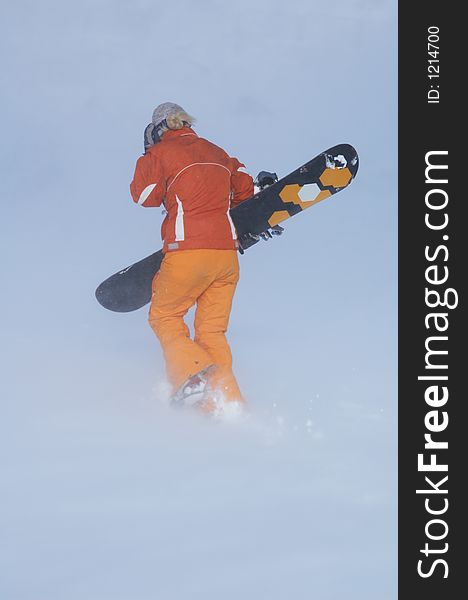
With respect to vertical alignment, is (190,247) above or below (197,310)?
above

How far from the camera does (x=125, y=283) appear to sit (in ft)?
14.7

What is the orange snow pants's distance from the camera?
13.1ft

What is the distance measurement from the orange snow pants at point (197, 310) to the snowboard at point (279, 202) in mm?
279

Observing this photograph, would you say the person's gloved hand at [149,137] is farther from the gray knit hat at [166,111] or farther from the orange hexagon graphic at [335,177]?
the orange hexagon graphic at [335,177]

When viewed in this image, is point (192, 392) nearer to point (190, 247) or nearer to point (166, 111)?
point (190, 247)

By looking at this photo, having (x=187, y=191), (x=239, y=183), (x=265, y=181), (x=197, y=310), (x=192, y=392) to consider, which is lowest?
(x=192, y=392)

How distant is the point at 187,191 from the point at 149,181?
17 cm

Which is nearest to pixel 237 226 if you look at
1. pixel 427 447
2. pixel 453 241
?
pixel 453 241

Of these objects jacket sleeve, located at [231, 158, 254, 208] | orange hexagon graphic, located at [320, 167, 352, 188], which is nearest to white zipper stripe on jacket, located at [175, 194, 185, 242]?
jacket sleeve, located at [231, 158, 254, 208]

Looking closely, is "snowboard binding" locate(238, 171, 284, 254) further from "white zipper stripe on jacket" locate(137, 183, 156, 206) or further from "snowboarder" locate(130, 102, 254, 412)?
"white zipper stripe on jacket" locate(137, 183, 156, 206)

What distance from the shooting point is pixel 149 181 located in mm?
4035

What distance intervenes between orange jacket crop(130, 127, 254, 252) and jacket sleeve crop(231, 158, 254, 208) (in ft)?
0.43

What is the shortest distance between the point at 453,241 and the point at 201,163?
1.12 meters

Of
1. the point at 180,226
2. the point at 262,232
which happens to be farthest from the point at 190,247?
the point at 262,232
